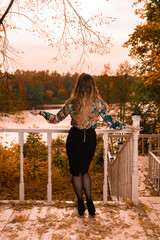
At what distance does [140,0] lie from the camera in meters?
8.08

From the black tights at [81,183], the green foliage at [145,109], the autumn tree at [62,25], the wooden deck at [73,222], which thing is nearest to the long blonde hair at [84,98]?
the black tights at [81,183]

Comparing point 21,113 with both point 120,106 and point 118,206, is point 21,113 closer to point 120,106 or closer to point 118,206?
point 118,206

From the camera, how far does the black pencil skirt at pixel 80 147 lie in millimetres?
2375

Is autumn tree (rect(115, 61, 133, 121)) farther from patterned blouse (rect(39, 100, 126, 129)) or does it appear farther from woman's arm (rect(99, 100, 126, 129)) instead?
patterned blouse (rect(39, 100, 126, 129))

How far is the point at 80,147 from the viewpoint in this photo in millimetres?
2389

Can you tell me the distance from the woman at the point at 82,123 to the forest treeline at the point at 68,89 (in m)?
2.20

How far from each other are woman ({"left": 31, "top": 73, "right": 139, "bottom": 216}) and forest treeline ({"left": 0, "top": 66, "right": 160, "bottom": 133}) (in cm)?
220

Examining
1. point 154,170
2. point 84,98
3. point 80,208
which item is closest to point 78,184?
point 80,208

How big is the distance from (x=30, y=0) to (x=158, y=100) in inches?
278

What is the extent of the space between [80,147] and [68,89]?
237 cm

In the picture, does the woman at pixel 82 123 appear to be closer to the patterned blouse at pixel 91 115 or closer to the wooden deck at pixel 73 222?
the patterned blouse at pixel 91 115

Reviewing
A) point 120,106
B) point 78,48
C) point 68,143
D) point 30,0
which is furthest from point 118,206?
point 120,106

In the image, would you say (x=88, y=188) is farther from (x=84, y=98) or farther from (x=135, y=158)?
(x=84, y=98)

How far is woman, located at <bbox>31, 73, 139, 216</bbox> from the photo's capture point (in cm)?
227
